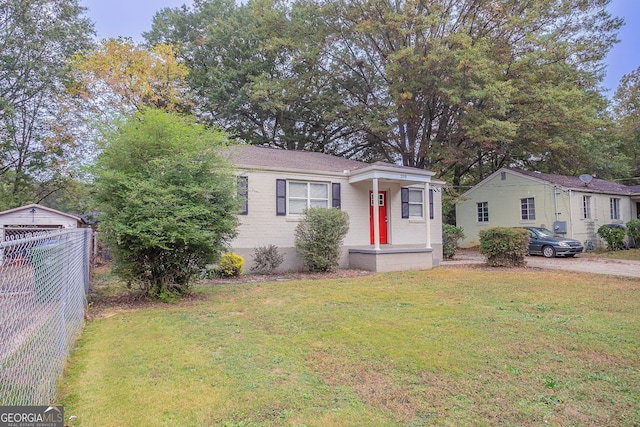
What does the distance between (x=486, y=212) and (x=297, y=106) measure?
12814mm

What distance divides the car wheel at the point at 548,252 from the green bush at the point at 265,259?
12.1 m

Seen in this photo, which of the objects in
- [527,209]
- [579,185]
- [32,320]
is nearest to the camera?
[32,320]

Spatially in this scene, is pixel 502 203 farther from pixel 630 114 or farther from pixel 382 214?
pixel 630 114

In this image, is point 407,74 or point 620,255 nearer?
point 620,255

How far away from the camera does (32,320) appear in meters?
2.79

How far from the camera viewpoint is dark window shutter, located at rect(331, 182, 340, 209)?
1212 cm

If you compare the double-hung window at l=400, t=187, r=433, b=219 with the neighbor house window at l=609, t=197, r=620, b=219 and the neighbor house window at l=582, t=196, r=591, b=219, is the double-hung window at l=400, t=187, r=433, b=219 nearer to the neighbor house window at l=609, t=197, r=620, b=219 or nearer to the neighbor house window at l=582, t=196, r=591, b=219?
the neighbor house window at l=582, t=196, r=591, b=219

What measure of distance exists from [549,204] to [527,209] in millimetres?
1215

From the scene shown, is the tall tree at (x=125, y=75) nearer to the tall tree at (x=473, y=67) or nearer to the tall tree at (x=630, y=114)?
the tall tree at (x=473, y=67)

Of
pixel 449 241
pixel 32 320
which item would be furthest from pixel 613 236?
pixel 32 320

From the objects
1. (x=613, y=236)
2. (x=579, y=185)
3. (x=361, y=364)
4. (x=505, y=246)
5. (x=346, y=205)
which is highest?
(x=579, y=185)

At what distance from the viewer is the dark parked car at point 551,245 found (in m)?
15.5

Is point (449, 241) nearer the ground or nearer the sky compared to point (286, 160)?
nearer the ground

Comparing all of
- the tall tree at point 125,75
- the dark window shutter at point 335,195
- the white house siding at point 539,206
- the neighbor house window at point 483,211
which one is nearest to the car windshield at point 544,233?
the white house siding at point 539,206
